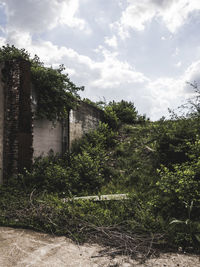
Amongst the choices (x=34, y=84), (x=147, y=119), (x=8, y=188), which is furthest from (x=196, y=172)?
(x=147, y=119)

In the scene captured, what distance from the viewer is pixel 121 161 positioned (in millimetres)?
8086

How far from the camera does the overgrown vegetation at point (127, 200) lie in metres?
3.22

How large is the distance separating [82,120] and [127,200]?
6.30 meters

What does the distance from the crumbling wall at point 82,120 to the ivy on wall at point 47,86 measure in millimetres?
1255

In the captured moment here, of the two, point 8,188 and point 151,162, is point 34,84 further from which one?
point 151,162

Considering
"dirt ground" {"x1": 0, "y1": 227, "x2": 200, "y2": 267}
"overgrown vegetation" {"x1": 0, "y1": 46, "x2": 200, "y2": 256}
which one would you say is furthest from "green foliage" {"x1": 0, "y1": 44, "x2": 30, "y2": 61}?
"dirt ground" {"x1": 0, "y1": 227, "x2": 200, "y2": 267}

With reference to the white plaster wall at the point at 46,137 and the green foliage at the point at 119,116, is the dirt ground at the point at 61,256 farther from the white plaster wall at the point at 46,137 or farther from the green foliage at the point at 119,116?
the green foliage at the point at 119,116

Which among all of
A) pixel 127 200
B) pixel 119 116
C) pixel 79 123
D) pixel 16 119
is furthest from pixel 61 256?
pixel 119 116

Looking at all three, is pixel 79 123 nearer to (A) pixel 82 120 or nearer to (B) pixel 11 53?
(A) pixel 82 120

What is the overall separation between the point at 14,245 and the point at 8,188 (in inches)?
120

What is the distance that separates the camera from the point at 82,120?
10234 mm

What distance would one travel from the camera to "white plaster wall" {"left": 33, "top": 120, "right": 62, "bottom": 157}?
751 centimetres

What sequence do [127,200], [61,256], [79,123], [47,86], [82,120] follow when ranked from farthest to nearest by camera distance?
[82,120], [79,123], [47,86], [127,200], [61,256]

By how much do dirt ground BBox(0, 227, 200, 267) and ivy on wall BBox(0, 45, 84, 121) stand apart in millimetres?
5080
